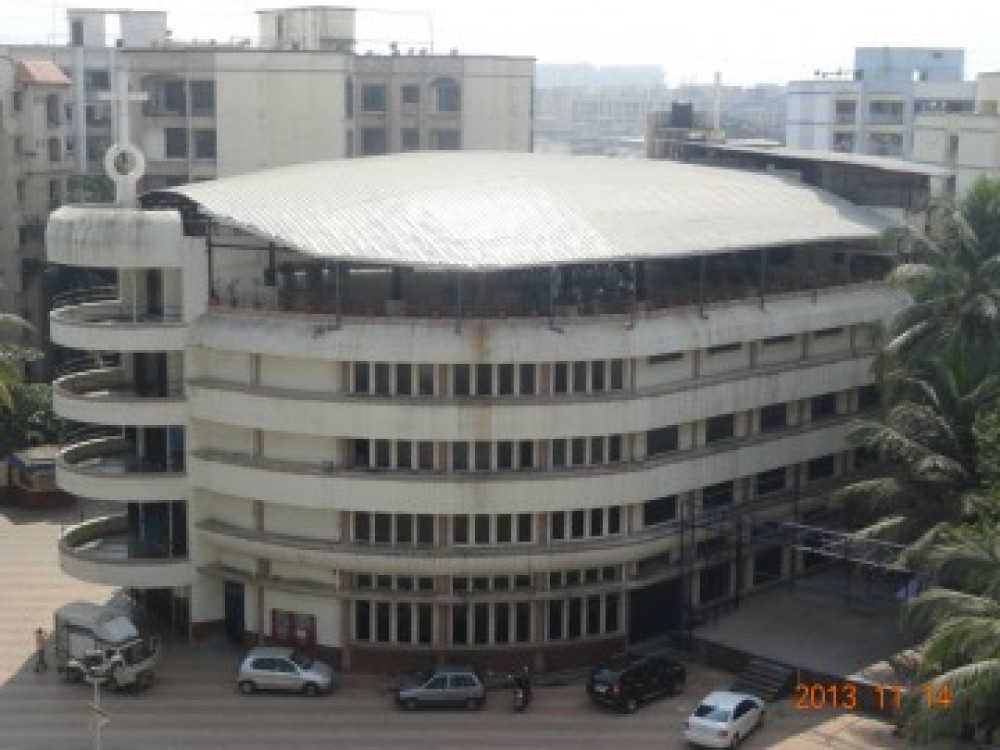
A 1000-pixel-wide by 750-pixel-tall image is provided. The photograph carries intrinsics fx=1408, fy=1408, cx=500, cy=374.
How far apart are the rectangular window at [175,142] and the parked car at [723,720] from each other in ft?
210

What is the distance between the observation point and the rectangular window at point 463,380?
50312mm

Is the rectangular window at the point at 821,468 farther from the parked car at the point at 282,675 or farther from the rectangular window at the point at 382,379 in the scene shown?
the parked car at the point at 282,675

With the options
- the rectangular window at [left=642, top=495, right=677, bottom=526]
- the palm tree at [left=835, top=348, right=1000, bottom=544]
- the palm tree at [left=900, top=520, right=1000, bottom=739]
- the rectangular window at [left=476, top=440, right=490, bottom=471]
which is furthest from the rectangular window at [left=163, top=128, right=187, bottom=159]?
the palm tree at [left=900, top=520, right=1000, bottom=739]

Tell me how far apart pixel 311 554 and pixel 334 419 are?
5.21 m

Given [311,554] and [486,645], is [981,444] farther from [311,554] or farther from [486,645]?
[311,554]

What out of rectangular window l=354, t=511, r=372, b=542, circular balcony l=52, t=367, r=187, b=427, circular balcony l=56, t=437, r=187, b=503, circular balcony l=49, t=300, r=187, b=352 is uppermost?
circular balcony l=49, t=300, r=187, b=352

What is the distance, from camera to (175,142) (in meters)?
97.8

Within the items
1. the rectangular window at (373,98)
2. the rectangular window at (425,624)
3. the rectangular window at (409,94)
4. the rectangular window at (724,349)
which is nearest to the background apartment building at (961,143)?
the rectangular window at (409,94)

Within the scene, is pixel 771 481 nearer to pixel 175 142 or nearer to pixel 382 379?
pixel 382 379

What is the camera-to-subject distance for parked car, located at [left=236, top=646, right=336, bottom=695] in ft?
164

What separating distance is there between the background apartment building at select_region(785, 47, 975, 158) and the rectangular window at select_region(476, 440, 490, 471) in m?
107

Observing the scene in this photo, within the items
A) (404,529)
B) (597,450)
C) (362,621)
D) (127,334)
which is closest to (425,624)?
(362,621)

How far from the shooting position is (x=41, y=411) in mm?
79625

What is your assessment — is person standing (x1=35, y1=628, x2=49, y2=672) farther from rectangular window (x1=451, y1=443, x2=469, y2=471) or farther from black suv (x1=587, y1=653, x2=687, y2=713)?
black suv (x1=587, y1=653, x2=687, y2=713)
